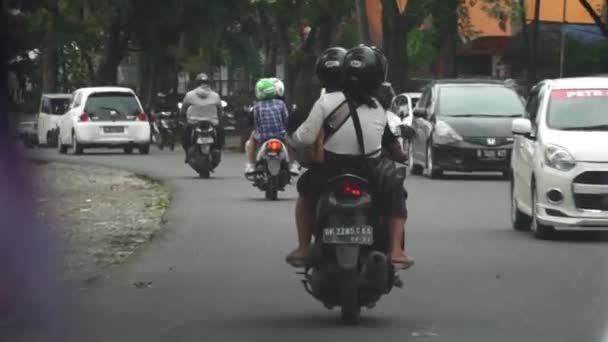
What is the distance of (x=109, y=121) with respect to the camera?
42031 millimetres

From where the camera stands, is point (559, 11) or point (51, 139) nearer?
point (51, 139)

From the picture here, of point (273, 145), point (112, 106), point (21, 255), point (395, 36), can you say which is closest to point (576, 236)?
point (21, 255)

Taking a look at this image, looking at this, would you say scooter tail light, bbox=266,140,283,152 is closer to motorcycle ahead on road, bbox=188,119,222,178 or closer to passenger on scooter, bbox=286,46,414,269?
motorcycle ahead on road, bbox=188,119,222,178

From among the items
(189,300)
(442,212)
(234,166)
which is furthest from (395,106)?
(189,300)

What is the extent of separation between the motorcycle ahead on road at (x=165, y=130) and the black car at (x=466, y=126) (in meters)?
17.3

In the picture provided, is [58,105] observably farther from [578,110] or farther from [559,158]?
[559,158]

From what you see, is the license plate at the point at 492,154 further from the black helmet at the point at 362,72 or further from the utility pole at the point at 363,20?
the black helmet at the point at 362,72

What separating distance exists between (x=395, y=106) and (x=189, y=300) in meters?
22.5

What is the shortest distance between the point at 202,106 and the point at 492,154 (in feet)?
15.8

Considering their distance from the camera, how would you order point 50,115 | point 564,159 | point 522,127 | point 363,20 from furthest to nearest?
point 50,115 < point 363,20 < point 522,127 < point 564,159

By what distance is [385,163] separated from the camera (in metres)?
10.9

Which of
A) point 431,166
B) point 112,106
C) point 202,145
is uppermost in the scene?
point 202,145

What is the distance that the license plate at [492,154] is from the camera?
28.4m

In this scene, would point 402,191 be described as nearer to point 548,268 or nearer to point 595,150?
point 548,268
